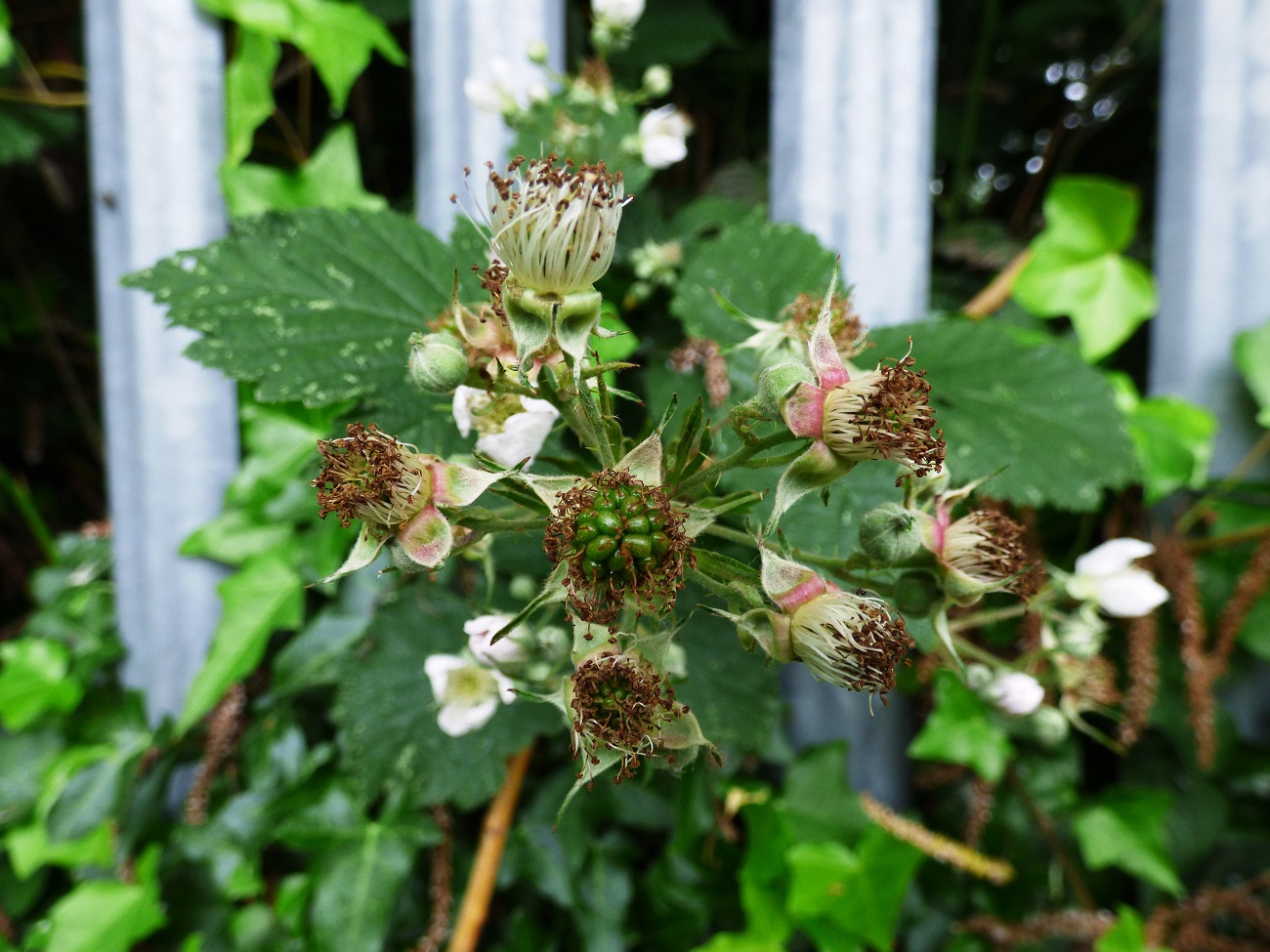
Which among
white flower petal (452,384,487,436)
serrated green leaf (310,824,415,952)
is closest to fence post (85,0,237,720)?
serrated green leaf (310,824,415,952)

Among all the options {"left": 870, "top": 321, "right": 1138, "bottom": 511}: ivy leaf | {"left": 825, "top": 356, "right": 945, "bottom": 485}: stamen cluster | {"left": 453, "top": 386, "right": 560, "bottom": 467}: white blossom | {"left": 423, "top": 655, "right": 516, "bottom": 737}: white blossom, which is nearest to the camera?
{"left": 825, "top": 356, "right": 945, "bottom": 485}: stamen cluster

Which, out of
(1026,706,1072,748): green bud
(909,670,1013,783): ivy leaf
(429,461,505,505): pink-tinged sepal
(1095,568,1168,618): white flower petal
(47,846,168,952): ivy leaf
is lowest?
(47,846,168,952): ivy leaf

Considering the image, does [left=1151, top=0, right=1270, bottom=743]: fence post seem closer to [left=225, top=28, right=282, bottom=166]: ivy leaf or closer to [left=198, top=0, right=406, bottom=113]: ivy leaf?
[left=198, top=0, right=406, bottom=113]: ivy leaf

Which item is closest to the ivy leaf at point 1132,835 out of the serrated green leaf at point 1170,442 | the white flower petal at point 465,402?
the serrated green leaf at point 1170,442

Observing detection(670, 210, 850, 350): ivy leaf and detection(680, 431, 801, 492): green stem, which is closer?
detection(680, 431, 801, 492): green stem

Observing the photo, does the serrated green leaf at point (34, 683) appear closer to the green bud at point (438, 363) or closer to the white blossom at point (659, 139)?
the green bud at point (438, 363)
